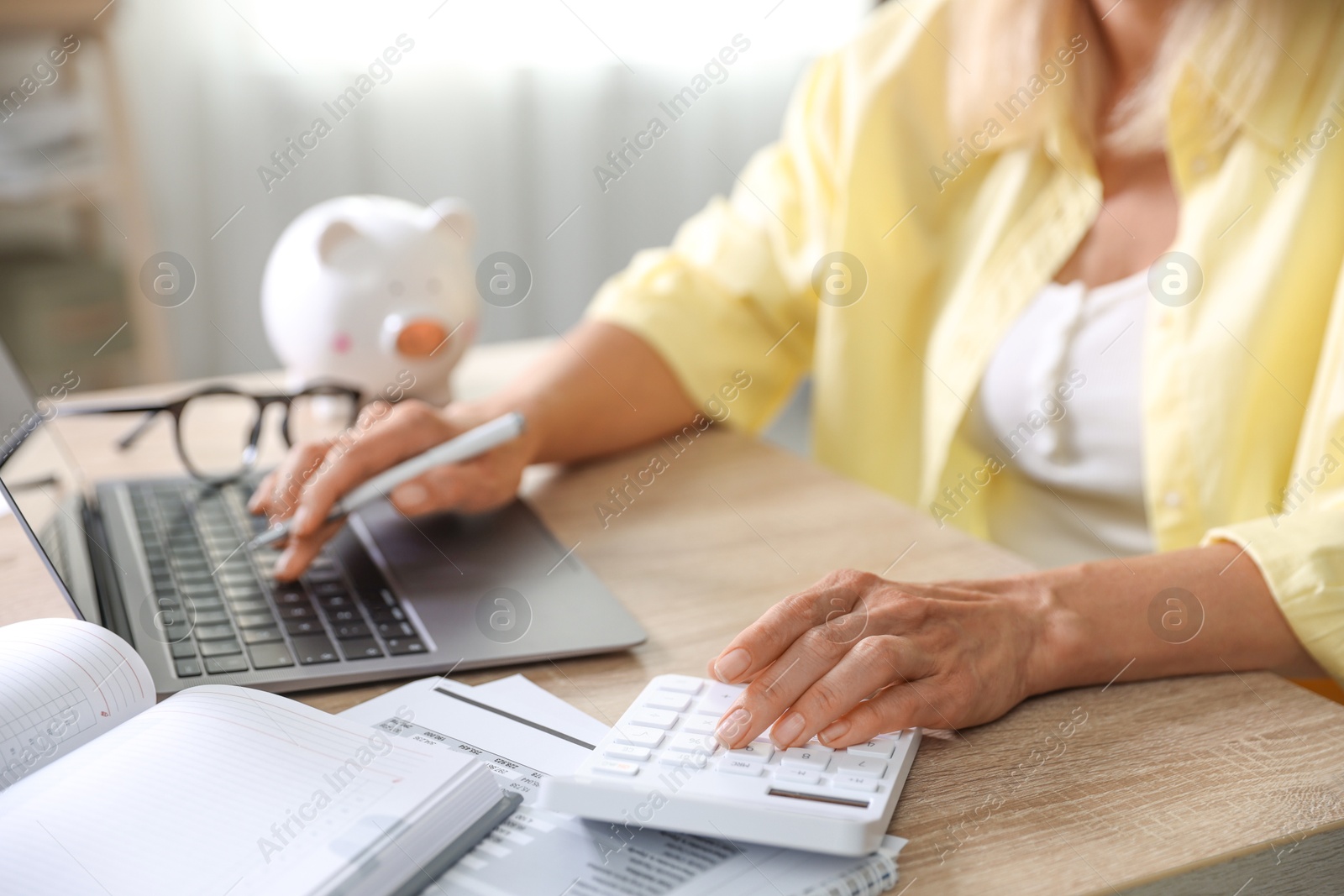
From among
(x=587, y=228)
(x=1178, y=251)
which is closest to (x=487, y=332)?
(x=587, y=228)

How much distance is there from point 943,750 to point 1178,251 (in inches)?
20.8

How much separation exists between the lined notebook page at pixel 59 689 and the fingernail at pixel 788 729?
277mm

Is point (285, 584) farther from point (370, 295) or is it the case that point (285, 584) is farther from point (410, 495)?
point (370, 295)

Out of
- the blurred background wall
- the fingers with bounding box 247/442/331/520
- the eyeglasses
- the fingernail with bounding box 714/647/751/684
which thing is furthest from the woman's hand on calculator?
the blurred background wall

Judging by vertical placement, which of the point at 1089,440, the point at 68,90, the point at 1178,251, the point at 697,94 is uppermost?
the point at 68,90

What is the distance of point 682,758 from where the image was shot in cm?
44

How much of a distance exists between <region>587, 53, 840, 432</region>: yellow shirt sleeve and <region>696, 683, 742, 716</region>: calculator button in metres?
Result: 0.50

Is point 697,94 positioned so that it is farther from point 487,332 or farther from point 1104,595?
point 1104,595

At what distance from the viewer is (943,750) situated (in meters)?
0.49

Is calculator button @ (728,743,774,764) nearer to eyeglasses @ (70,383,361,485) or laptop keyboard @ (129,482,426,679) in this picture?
laptop keyboard @ (129,482,426,679)

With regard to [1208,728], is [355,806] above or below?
above

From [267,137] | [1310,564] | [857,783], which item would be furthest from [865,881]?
[267,137]

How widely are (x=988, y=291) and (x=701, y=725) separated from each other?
2.01 ft

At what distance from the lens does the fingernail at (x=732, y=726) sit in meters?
0.45
